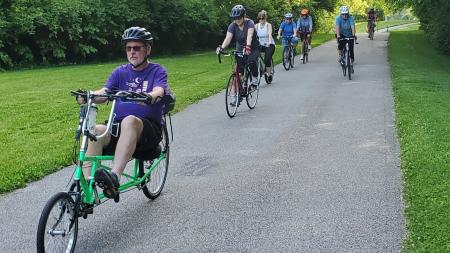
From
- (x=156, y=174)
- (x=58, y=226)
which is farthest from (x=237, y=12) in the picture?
(x=58, y=226)

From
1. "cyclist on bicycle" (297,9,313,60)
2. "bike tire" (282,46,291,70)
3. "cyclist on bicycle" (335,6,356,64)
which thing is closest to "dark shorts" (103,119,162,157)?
"cyclist on bicycle" (335,6,356,64)

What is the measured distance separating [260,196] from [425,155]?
7.92 ft

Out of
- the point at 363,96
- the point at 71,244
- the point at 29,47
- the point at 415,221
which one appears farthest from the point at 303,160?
the point at 29,47

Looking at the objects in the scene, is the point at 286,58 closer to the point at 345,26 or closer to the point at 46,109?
the point at 345,26

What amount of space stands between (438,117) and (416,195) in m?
4.61

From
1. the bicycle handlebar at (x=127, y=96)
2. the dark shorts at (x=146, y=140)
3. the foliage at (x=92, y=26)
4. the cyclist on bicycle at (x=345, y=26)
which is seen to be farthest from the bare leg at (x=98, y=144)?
the foliage at (x=92, y=26)

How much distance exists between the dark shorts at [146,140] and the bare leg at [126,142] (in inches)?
5.1

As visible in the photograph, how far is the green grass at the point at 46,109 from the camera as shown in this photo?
7305mm

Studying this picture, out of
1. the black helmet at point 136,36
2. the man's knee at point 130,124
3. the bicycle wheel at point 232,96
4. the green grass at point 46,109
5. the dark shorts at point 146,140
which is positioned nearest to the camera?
the man's knee at point 130,124

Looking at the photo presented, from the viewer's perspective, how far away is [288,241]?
15.5 ft

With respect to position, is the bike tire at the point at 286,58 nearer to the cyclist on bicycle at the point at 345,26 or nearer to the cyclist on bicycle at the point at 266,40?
the cyclist on bicycle at the point at 345,26

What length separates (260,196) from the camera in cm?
597

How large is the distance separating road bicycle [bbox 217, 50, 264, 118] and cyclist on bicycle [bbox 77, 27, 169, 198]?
5084 millimetres

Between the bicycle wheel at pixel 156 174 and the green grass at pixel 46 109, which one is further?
the green grass at pixel 46 109
